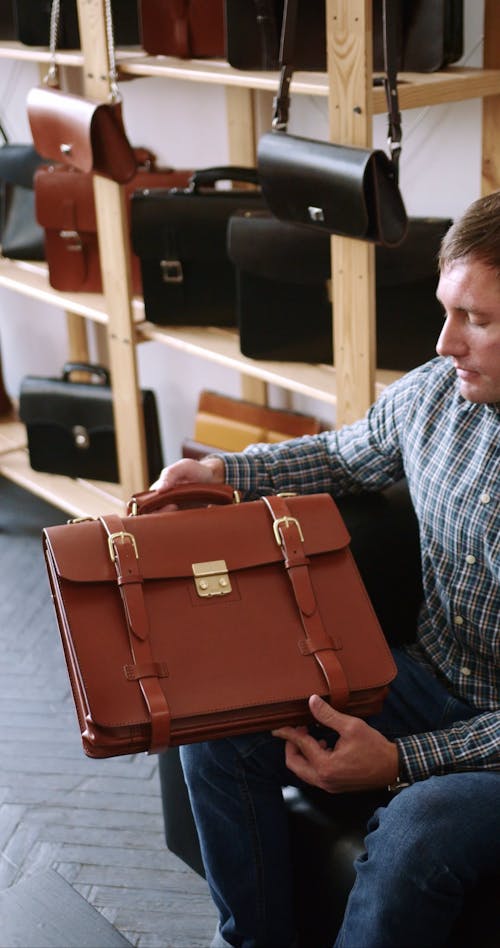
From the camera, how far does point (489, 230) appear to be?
1.61m

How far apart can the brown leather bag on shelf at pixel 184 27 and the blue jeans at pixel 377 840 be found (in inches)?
60.1

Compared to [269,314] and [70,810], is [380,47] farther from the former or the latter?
[70,810]

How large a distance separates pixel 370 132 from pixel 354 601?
0.92 m

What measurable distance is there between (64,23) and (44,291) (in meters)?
0.74

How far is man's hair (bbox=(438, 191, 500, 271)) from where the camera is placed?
1.61 meters

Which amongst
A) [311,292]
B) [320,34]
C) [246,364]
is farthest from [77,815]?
[320,34]

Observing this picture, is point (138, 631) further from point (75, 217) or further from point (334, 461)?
point (75, 217)

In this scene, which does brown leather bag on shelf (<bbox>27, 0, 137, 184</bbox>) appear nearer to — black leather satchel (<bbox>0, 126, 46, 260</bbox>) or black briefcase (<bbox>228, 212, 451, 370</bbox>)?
black briefcase (<bbox>228, 212, 451, 370</bbox>)

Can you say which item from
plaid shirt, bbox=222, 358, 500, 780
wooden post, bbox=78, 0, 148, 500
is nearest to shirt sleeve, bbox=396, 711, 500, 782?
plaid shirt, bbox=222, 358, 500, 780

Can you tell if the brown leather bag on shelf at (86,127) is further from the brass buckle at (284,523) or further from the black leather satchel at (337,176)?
the brass buckle at (284,523)

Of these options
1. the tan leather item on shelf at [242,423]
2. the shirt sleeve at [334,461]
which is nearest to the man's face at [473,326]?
the shirt sleeve at [334,461]

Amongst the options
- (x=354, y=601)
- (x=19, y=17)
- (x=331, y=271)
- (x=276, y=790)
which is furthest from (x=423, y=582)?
(x=19, y=17)

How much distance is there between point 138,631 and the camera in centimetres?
161

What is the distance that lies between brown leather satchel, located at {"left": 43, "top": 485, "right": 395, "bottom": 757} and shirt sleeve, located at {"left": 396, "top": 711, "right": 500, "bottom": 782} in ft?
0.35
